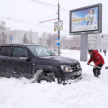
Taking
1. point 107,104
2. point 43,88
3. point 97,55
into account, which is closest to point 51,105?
point 43,88

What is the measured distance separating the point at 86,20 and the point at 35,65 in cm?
1164

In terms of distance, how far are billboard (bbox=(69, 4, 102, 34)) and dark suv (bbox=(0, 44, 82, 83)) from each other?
1017 cm

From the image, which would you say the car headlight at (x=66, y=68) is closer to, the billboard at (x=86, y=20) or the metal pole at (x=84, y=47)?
the billboard at (x=86, y=20)

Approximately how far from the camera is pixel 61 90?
4188 mm

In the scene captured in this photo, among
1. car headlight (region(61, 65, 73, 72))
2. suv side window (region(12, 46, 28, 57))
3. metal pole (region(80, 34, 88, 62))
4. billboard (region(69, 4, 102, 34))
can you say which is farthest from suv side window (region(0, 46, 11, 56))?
metal pole (region(80, 34, 88, 62))

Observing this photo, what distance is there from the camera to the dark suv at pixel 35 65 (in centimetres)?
443

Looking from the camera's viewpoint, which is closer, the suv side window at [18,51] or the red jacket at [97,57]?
the suv side window at [18,51]

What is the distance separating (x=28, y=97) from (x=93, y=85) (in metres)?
2.38

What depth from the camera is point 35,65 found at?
15.6 ft

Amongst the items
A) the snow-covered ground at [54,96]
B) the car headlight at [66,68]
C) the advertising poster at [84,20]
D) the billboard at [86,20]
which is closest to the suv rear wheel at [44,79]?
the snow-covered ground at [54,96]

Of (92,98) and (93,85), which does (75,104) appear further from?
(93,85)

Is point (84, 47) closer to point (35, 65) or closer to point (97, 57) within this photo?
point (97, 57)

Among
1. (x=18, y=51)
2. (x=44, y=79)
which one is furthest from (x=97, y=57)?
(x=18, y=51)

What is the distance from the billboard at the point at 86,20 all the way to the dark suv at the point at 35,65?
10172 millimetres
